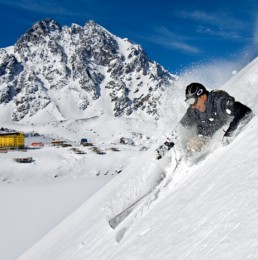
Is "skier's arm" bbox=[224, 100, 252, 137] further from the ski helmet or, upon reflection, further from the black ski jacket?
the ski helmet

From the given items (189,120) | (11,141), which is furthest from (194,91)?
→ (11,141)

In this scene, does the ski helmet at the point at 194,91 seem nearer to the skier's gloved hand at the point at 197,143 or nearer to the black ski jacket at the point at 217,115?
the black ski jacket at the point at 217,115

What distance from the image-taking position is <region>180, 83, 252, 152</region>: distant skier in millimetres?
6172

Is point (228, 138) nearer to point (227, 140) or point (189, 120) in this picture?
point (227, 140)

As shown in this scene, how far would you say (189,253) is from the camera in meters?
2.99

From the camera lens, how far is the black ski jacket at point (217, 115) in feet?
20.2

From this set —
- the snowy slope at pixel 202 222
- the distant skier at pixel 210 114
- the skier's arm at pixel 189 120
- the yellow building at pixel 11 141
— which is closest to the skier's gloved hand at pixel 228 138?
the distant skier at pixel 210 114

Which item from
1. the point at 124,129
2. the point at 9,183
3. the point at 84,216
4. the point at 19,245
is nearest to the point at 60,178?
the point at 9,183

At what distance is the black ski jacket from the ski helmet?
0.56 ft

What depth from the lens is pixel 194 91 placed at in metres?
6.56

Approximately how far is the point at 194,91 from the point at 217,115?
25.3 inches

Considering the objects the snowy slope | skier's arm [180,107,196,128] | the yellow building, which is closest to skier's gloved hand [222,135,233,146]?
the snowy slope

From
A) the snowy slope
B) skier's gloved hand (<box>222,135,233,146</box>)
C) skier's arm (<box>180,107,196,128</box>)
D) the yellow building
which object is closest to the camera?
the snowy slope

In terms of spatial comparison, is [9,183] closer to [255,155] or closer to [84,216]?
[84,216]
